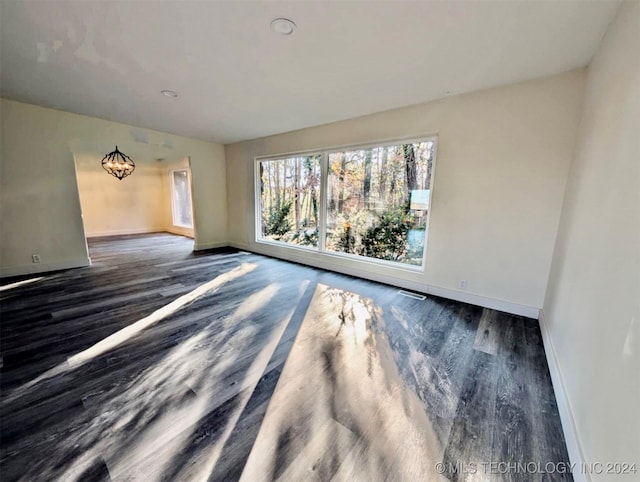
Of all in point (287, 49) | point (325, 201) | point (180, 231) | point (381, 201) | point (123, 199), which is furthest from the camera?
point (180, 231)

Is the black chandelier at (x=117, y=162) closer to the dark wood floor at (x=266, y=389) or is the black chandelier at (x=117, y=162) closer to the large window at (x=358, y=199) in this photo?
the large window at (x=358, y=199)

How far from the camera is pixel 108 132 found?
4.41 metres

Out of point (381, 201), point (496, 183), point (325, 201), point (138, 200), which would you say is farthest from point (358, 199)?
point (138, 200)

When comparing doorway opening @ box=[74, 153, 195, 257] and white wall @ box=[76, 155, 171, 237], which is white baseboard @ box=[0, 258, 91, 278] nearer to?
doorway opening @ box=[74, 153, 195, 257]

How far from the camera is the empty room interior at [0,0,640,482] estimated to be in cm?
129

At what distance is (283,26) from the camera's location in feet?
6.23

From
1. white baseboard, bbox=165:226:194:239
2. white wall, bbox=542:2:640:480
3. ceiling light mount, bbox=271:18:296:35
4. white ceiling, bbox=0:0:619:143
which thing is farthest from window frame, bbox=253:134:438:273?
white baseboard, bbox=165:226:194:239

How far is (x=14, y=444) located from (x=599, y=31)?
4.52m

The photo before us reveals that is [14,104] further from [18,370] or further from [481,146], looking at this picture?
[481,146]

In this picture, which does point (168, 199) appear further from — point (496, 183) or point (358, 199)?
point (496, 183)

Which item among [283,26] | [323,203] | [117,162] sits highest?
[283,26]

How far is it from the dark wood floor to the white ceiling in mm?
2524

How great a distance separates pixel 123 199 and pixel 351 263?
27.2 ft

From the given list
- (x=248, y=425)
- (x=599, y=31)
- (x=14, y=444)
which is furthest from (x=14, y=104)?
(x=599, y=31)
